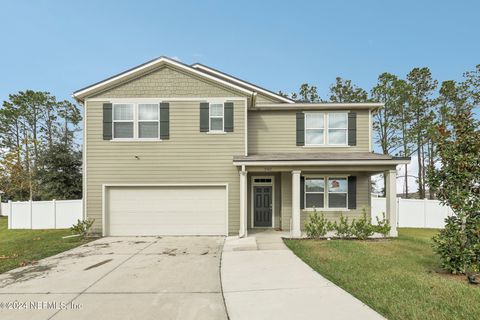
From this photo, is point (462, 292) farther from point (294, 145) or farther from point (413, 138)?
point (413, 138)

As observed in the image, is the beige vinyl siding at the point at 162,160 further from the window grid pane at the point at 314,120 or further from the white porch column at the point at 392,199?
the white porch column at the point at 392,199

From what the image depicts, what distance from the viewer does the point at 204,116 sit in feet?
34.1

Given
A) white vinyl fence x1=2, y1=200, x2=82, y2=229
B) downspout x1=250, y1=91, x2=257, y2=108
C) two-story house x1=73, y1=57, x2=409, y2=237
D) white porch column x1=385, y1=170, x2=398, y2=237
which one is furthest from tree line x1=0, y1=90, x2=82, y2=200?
white porch column x1=385, y1=170, x2=398, y2=237

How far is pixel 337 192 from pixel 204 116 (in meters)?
6.38

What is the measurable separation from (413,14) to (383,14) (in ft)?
6.41

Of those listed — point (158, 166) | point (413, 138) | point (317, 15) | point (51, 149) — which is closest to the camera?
point (158, 166)

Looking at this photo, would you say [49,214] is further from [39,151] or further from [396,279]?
[396,279]

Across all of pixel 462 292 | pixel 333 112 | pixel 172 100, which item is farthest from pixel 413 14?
pixel 462 292

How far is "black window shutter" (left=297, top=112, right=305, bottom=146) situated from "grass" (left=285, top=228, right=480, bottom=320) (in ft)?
15.1

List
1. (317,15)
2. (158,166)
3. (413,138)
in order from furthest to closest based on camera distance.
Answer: (413,138) < (317,15) < (158,166)

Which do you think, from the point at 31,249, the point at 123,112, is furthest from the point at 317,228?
the point at 31,249

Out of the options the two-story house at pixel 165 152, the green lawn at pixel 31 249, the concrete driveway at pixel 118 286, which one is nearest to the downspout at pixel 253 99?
the two-story house at pixel 165 152

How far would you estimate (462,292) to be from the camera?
170 inches

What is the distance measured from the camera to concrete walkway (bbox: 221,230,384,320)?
145 inches
